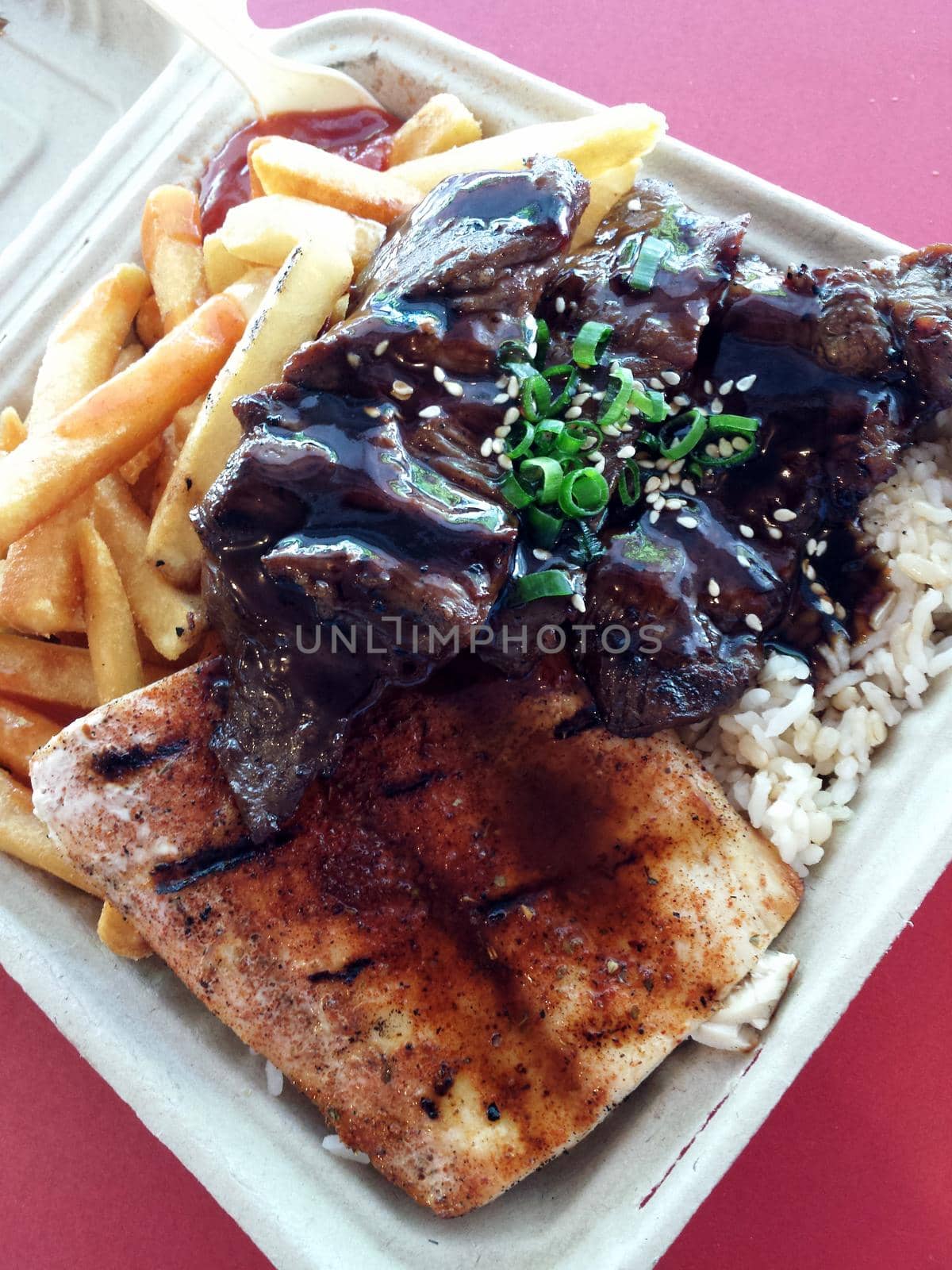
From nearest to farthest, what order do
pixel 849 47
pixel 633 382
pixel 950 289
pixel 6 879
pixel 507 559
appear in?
pixel 507 559 → pixel 633 382 → pixel 950 289 → pixel 6 879 → pixel 849 47

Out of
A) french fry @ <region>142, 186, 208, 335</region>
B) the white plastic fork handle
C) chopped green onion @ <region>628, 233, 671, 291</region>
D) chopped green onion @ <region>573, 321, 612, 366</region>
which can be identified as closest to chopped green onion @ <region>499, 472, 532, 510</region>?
chopped green onion @ <region>573, 321, 612, 366</region>

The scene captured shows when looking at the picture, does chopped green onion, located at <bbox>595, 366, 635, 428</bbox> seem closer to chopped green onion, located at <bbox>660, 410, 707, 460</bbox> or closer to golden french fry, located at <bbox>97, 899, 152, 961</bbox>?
chopped green onion, located at <bbox>660, 410, 707, 460</bbox>

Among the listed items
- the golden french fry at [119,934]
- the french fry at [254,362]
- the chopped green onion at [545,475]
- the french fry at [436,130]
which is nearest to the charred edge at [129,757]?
the golden french fry at [119,934]

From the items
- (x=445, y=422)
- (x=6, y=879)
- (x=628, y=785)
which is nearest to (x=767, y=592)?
(x=628, y=785)

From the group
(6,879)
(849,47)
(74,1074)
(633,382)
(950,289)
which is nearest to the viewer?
(633,382)

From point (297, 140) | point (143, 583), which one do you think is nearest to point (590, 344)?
point (143, 583)

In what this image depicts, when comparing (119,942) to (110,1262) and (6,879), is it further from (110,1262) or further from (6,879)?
(110,1262)

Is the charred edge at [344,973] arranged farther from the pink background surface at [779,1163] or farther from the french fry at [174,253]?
the french fry at [174,253]
